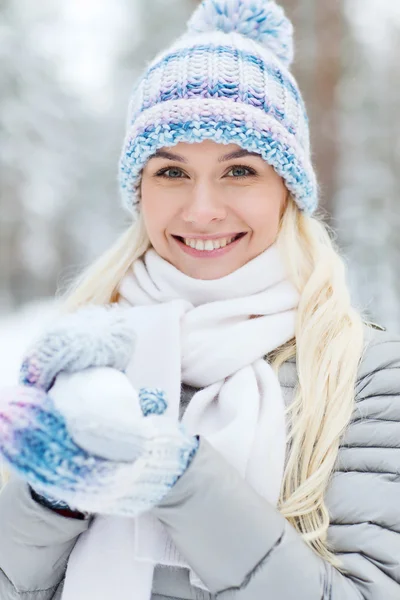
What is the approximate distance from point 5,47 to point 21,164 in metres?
0.95

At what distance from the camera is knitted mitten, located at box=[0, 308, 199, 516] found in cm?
93

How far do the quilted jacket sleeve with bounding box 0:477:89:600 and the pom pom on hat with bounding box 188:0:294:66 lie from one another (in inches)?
45.7

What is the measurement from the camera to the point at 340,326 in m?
1.45

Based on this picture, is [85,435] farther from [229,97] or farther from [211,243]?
[229,97]

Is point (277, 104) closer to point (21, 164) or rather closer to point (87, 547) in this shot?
point (87, 547)

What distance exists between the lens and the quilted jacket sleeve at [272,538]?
1.05 meters

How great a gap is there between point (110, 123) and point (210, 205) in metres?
4.85

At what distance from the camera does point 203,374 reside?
1384 mm

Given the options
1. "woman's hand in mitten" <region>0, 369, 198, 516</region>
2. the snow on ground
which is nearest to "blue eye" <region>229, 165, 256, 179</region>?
"woman's hand in mitten" <region>0, 369, 198, 516</region>

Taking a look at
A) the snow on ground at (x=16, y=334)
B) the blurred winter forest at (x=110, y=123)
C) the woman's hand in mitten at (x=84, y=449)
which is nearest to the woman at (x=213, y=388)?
the woman's hand in mitten at (x=84, y=449)

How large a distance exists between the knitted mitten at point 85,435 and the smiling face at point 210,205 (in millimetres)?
520

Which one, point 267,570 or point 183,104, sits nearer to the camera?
point 267,570

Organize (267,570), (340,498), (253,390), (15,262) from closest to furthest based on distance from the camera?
(267,570) → (340,498) → (253,390) → (15,262)

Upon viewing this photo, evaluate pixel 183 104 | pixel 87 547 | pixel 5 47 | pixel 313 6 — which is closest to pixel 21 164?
pixel 5 47
